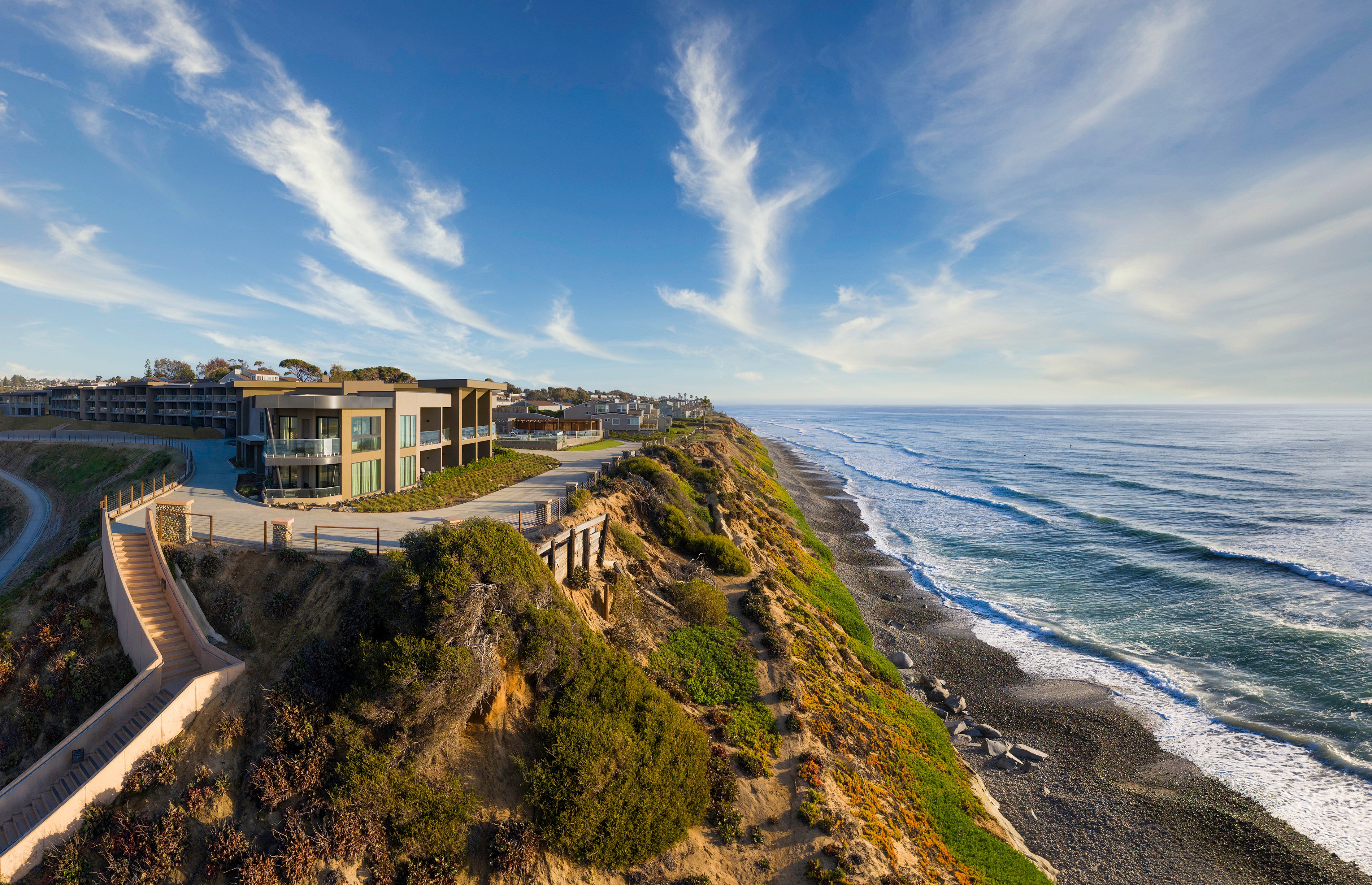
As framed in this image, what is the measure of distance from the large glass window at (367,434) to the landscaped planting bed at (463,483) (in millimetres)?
2655

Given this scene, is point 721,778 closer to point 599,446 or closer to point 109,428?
point 599,446

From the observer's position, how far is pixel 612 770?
12570 millimetres

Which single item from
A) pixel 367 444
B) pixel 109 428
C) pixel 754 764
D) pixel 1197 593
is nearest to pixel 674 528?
pixel 754 764

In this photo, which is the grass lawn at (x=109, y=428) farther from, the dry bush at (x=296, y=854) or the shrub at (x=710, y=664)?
the dry bush at (x=296, y=854)

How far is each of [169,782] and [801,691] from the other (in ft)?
50.7

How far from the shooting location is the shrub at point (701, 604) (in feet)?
68.2

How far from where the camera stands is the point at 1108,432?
152 metres

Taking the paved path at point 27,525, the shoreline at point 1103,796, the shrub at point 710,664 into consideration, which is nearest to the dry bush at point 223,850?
the shrub at point 710,664

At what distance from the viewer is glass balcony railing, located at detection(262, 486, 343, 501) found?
79.9 feet

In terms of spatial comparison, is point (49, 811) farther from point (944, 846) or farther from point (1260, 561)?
point (1260, 561)

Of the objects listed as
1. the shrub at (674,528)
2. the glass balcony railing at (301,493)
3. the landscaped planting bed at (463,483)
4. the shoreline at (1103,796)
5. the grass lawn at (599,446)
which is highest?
the grass lawn at (599,446)

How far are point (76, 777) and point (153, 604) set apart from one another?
4329 millimetres

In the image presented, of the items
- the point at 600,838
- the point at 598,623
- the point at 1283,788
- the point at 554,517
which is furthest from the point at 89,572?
the point at 1283,788

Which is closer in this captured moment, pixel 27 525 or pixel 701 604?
pixel 701 604
